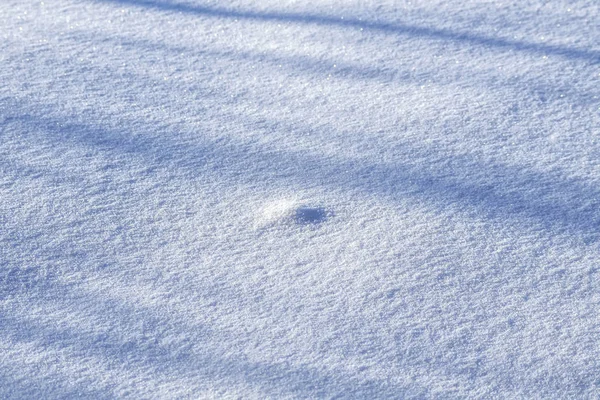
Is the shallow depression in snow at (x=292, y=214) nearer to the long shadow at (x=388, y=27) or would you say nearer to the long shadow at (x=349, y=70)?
the long shadow at (x=349, y=70)

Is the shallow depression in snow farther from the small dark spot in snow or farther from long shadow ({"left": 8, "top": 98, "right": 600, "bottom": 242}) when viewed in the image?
long shadow ({"left": 8, "top": 98, "right": 600, "bottom": 242})

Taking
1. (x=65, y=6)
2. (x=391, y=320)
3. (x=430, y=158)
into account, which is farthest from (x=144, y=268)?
(x=65, y=6)

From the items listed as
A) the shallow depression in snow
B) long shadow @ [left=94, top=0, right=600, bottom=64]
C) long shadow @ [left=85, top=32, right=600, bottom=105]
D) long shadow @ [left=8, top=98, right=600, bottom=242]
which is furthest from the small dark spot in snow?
long shadow @ [left=94, top=0, right=600, bottom=64]

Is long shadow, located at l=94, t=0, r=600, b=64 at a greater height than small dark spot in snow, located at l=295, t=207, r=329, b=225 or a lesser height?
greater

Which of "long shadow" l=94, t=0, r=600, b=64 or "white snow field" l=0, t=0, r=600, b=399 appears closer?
"white snow field" l=0, t=0, r=600, b=399

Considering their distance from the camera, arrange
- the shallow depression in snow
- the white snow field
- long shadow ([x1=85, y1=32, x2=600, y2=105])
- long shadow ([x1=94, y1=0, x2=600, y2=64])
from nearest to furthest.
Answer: the white snow field, the shallow depression in snow, long shadow ([x1=85, y1=32, x2=600, y2=105]), long shadow ([x1=94, y1=0, x2=600, y2=64])

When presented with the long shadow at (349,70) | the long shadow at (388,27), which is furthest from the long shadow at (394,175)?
the long shadow at (388,27)

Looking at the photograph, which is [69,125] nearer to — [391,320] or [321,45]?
[321,45]

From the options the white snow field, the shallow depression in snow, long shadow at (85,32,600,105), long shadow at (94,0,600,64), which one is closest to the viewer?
the white snow field
